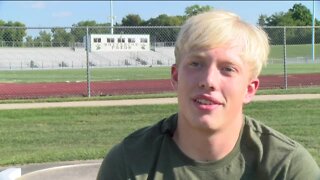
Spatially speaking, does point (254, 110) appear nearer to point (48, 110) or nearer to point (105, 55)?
point (48, 110)

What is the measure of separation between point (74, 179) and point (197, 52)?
135 centimetres

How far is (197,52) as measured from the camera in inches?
58.8

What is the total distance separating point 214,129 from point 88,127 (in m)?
7.42

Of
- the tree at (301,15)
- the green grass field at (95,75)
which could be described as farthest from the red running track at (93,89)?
the tree at (301,15)

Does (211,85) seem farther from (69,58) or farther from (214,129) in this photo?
(69,58)

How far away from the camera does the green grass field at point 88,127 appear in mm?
6574

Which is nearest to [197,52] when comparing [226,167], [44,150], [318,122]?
[226,167]

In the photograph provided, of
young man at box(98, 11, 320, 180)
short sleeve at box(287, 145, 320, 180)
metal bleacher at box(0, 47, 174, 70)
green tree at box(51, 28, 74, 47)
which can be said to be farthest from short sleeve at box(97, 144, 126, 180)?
metal bleacher at box(0, 47, 174, 70)

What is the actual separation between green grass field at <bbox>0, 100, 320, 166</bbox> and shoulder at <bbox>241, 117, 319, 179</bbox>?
411 cm

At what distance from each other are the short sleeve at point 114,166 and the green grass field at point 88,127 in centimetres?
426

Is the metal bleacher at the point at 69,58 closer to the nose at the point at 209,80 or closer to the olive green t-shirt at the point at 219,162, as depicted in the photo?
the olive green t-shirt at the point at 219,162

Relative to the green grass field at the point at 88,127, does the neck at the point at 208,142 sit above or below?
above

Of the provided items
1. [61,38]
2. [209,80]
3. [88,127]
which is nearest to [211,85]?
[209,80]

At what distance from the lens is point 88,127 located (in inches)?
347
